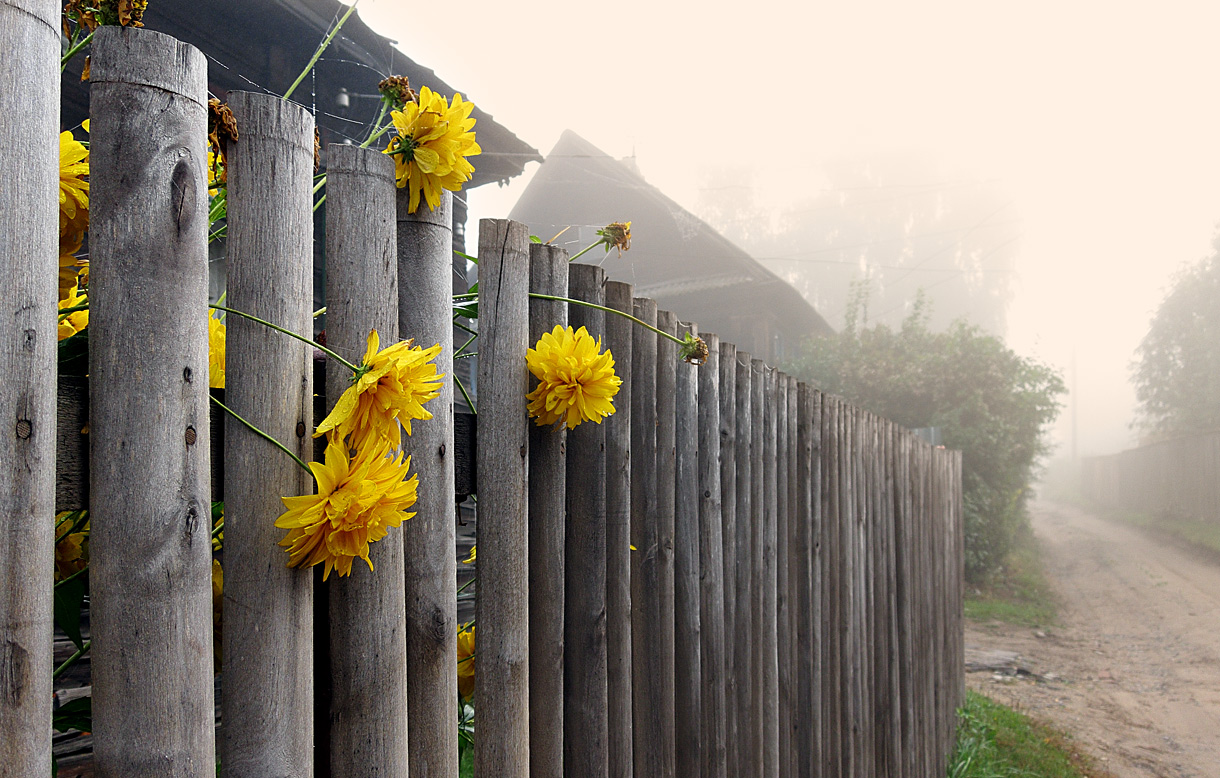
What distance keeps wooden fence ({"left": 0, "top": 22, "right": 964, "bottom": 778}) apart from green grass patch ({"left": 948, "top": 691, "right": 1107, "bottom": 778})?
128 inches

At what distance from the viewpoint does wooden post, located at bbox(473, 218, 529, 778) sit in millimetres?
1113

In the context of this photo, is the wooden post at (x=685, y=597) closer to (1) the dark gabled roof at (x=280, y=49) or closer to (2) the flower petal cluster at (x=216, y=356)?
(2) the flower petal cluster at (x=216, y=356)

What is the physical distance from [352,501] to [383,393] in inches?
4.3

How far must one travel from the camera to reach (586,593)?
132cm

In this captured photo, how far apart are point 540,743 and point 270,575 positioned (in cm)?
60

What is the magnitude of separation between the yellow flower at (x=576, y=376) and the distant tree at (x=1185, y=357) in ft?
77.0

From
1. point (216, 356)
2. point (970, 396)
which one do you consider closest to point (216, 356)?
point (216, 356)

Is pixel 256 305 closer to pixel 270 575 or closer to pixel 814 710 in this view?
pixel 270 575

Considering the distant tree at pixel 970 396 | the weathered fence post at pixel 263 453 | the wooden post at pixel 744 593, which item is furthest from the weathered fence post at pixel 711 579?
the distant tree at pixel 970 396

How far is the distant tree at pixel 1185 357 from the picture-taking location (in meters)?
20.3

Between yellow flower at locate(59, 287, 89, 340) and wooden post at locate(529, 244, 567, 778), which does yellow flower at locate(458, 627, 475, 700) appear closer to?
wooden post at locate(529, 244, 567, 778)

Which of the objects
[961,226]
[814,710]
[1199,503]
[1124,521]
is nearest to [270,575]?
[814,710]

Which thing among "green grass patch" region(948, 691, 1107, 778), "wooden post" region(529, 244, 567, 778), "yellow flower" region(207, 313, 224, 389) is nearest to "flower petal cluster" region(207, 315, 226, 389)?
"yellow flower" region(207, 313, 224, 389)

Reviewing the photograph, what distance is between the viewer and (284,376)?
815mm
